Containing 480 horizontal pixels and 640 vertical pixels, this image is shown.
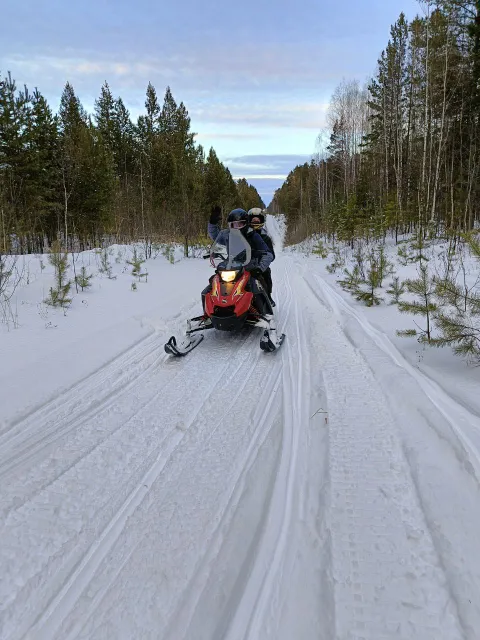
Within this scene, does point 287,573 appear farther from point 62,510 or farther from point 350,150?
point 350,150

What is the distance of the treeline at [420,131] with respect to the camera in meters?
15.7

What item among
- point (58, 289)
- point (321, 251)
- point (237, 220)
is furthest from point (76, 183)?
point (237, 220)

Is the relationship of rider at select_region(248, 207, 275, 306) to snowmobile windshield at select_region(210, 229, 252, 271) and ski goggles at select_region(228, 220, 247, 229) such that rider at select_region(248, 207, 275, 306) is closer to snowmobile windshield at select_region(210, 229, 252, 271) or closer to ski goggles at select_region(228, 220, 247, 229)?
ski goggles at select_region(228, 220, 247, 229)

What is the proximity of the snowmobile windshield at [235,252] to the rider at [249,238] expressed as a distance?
→ 15 centimetres

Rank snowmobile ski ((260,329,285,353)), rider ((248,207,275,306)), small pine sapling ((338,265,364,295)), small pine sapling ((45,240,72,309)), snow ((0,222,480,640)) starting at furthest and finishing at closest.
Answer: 1. small pine sapling ((338,265,364,295))
2. rider ((248,207,275,306))
3. small pine sapling ((45,240,72,309))
4. snowmobile ski ((260,329,285,353))
5. snow ((0,222,480,640))

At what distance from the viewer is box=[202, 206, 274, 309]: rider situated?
566cm

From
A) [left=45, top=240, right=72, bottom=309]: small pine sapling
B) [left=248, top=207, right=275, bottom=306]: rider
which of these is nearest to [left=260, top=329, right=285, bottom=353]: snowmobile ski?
[left=248, top=207, right=275, bottom=306]: rider

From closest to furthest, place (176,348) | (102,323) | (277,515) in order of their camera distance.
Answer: (277,515) → (176,348) → (102,323)

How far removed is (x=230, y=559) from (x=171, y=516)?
1.43ft

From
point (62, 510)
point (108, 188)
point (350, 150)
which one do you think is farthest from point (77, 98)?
point (62, 510)

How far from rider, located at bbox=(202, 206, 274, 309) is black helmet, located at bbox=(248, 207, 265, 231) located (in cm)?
29

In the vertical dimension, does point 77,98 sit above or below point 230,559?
above

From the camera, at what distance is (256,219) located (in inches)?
261

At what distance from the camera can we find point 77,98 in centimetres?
2658
